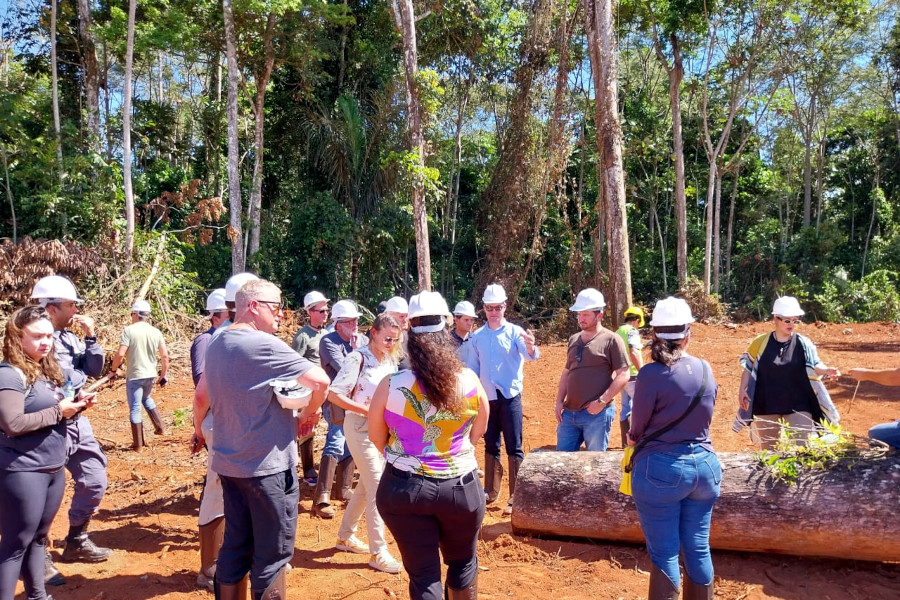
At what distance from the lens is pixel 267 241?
64.3 ft

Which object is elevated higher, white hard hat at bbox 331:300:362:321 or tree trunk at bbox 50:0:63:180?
tree trunk at bbox 50:0:63:180

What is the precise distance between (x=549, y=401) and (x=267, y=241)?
11.8 meters

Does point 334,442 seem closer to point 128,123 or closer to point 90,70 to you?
point 128,123

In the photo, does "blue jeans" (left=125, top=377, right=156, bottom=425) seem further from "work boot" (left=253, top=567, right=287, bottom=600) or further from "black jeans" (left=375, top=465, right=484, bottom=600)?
"black jeans" (left=375, top=465, right=484, bottom=600)

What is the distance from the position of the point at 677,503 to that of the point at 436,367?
148 centimetres

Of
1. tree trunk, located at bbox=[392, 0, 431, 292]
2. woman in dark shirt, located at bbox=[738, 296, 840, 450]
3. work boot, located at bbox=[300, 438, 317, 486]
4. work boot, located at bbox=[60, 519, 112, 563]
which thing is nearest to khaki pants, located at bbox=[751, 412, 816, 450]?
woman in dark shirt, located at bbox=[738, 296, 840, 450]

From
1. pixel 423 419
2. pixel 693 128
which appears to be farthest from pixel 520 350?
pixel 693 128

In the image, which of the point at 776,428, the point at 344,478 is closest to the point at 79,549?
the point at 344,478

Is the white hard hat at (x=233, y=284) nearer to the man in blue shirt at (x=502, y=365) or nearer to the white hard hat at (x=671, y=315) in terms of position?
the man in blue shirt at (x=502, y=365)

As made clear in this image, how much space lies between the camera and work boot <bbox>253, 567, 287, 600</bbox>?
319 cm

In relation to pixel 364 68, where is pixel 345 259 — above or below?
below

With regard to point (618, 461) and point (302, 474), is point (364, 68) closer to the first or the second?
point (302, 474)

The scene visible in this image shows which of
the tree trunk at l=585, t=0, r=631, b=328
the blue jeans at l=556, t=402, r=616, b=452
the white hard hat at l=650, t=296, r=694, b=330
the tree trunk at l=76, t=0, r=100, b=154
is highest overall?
the tree trunk at l=76, t=0, r=100, b=154

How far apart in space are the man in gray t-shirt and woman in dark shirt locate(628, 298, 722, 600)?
170cm
